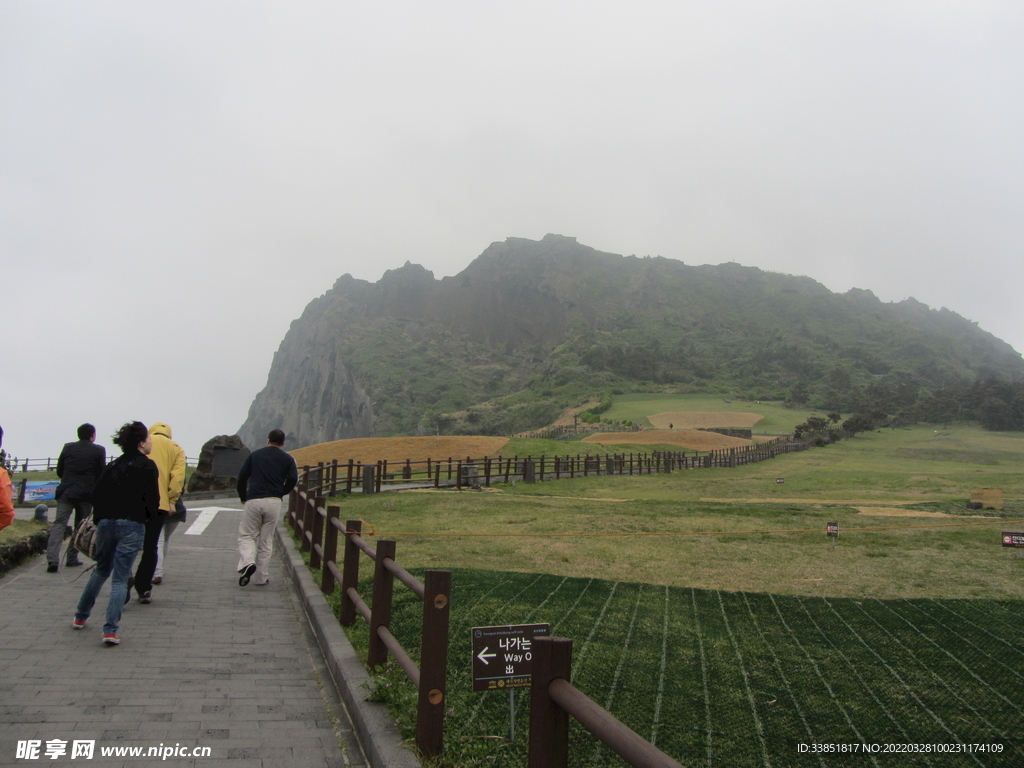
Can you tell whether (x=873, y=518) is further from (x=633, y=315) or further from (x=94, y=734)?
(x=633, y=315)

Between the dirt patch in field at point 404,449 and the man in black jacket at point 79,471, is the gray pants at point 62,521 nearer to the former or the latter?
the man in black jacket at point 79,471

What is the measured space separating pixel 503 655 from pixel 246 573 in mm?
5664

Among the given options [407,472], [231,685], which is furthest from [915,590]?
[407,472]

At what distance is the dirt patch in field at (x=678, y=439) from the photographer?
54.4 m

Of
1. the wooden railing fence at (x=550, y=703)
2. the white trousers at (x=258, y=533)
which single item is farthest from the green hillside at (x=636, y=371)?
→ the wooden railing fence at (x=550, y=703)

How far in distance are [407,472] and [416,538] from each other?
612 inches

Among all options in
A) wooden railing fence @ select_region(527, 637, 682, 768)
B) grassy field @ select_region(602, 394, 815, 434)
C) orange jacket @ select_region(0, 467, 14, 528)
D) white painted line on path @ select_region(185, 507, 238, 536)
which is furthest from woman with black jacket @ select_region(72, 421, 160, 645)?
grassy field @ select_region(602, 394, 815, 434)

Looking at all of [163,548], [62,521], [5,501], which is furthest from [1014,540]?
[62,521]

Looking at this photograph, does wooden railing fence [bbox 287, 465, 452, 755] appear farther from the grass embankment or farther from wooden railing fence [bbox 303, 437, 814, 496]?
wooden railing fence [bbox 303, 437, 814, 496]

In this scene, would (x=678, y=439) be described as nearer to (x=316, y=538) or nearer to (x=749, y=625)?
(x=316, y=538)

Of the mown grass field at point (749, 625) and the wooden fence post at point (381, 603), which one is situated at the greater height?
the wooden fence post at point (381, 603)

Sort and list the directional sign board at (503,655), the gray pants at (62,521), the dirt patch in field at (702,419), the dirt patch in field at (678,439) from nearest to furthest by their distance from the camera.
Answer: the directional sign board at (503,655), the gray pants at (62,521), the dirt patch in field at (678,439), the dirt patch in field at (702,419)

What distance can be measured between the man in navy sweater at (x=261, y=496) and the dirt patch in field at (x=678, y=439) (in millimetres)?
45659

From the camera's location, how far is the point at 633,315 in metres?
193
